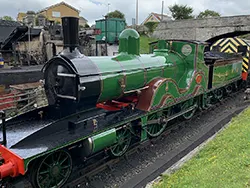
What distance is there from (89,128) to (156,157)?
234cm

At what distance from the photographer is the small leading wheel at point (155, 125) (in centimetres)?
661

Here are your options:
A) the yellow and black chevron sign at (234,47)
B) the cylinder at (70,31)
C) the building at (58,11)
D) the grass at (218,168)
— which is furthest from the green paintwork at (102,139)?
the building at (58,11)

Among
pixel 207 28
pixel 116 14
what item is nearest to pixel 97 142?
pixel 207 28

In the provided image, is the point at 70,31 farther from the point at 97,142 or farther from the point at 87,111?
the point at 97,142

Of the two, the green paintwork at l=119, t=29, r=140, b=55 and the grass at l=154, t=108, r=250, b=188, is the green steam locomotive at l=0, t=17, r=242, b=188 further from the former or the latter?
the grass at l=154, t=108, r=250, b=188

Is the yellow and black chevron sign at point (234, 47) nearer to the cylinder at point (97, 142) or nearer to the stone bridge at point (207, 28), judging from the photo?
Result: the cylinder at point (97, 142)

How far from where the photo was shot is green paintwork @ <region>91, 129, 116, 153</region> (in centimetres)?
475

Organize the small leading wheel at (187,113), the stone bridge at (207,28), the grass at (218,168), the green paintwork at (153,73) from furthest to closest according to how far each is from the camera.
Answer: the stone bridge at (207,28)
the small leading wheel at (187,113)
the green paintwork at (153,73)
the grass at (218,168)

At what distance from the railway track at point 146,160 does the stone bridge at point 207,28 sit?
774 inches

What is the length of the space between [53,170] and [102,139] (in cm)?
110

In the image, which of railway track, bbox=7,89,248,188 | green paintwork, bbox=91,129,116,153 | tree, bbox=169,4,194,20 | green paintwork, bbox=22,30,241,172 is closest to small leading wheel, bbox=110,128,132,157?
railway track, bbox=7,89,248,188

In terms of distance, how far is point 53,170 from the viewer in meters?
4.49

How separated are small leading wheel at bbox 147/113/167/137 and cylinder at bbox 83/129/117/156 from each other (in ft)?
5.46

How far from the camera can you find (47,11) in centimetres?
6138
